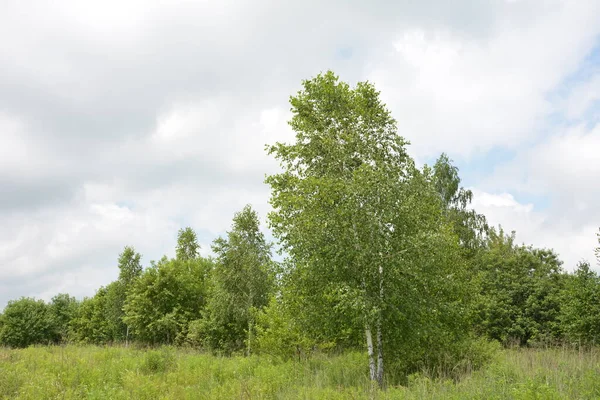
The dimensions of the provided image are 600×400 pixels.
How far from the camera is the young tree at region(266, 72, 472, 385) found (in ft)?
46.4

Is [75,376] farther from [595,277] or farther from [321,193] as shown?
[595,277]

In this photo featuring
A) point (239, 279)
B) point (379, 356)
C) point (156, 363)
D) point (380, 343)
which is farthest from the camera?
point (239, 279)

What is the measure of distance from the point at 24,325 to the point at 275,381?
5536cm

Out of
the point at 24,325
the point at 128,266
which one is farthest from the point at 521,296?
the point at 24,325

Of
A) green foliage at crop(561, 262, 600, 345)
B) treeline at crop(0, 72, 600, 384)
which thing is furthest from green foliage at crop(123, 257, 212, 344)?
green foliage at crop(561, 262, 600, 345)

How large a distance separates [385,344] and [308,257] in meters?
4.54

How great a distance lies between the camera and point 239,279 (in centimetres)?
2952

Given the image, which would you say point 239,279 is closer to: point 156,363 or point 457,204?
point 156,363

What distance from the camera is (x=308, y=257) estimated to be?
48.6 ft

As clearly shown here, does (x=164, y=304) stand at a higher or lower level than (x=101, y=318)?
higher

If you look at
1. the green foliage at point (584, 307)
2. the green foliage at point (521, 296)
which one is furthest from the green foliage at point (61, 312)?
the green foliage at point (584, 307)

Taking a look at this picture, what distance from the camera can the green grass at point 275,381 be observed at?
10125mm

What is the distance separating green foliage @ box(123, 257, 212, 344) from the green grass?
17.7 m

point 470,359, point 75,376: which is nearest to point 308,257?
point 470,359
